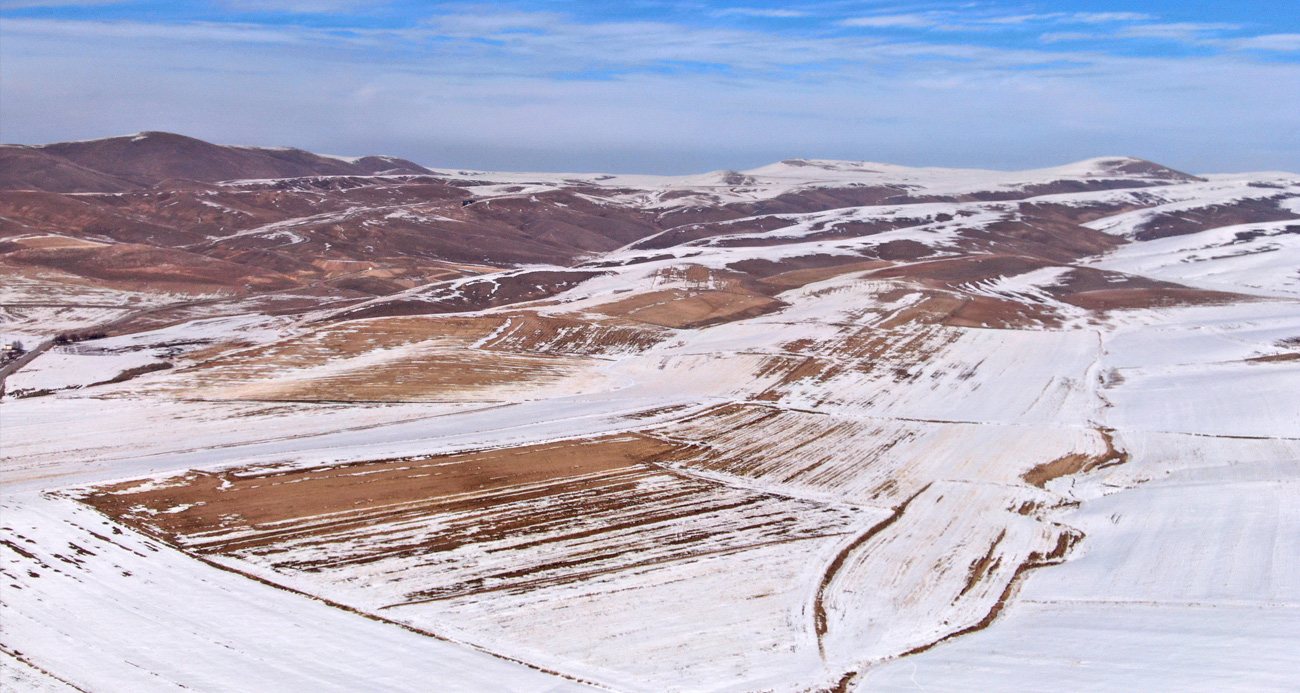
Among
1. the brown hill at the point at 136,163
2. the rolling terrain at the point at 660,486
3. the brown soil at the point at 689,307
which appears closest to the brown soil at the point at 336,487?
the rolling terrain at the point at 660,486

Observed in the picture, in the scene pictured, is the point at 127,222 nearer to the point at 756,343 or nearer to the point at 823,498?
the point at 756,343

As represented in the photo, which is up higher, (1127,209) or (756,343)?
(1127,209)

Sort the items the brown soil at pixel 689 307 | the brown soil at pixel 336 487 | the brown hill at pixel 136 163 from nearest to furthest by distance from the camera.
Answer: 1. the brown soil at pixel 336 487
2. the brown soil at pixel 689 307
3. the brown hill at pixel 136 163

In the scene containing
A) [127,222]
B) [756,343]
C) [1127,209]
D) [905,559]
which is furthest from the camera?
[1127,209]

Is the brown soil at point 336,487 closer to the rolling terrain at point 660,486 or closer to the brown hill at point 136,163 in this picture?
the rolling terrain at point 660,486

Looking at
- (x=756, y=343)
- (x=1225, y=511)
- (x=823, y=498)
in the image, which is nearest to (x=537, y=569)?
(x=823, y=498)

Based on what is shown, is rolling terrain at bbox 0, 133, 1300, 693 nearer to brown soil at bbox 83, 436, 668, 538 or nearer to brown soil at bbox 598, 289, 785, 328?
brown soil at bbox 83, 436, 668, 538

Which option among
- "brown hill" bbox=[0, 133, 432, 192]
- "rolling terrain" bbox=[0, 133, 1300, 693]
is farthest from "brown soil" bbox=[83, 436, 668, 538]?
"brown hill" bbox=[0, 133, 432, 192]

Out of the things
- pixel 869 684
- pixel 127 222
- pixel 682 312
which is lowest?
pixel 869 684
